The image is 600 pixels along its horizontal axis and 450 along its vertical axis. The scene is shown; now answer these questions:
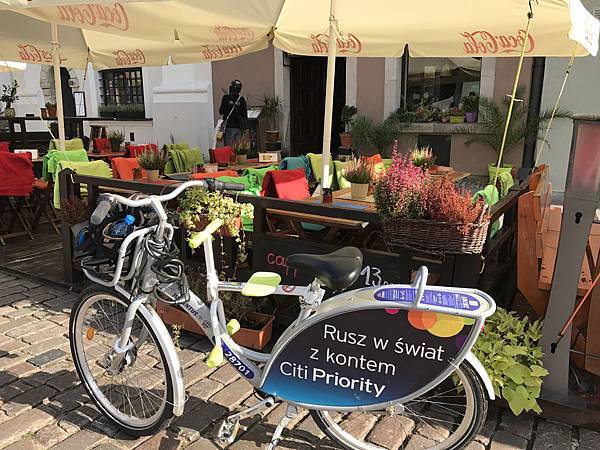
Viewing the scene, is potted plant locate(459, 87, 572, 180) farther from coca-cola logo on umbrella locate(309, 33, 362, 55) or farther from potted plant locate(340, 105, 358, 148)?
coca-cola logo on umbrella locate(309, 33, 362, 55)

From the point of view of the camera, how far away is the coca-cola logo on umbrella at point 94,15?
353 cm

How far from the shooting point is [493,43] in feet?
14.4

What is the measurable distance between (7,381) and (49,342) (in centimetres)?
51

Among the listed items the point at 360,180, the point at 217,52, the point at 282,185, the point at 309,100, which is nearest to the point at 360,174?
the point at 360,180

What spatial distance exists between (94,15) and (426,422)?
3.53m

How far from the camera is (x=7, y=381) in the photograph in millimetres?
3070

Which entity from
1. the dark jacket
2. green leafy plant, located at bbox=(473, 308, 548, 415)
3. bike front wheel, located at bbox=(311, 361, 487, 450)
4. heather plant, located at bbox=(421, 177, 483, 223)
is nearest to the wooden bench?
green leafy plant, located at bbox=(473, 308, 548, 415)

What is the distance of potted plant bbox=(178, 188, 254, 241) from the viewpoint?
10.5ft

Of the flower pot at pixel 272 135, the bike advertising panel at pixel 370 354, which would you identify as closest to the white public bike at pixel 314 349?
the bike advertising panel at pixel 370 354

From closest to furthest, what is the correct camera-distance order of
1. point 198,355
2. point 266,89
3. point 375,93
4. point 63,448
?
point 63,448, point 198,355, point 375,93, point 266,89

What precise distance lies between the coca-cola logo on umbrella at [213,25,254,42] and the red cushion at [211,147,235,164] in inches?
105

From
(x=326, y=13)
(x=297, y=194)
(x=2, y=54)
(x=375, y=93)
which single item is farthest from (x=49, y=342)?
(x=375, y=93)

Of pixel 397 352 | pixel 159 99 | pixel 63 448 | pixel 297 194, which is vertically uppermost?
pixel 159 99

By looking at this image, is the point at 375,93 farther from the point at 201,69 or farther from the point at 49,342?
the point at 49,342
